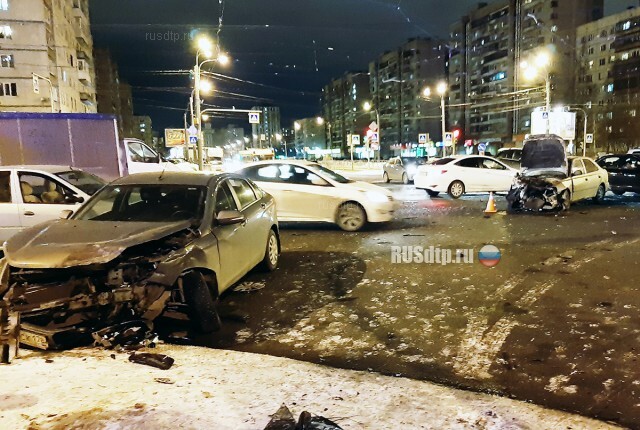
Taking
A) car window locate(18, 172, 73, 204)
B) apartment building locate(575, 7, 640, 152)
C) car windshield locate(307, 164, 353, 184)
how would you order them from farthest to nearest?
apartment building locate(575, 7, 640, 152) → car windshield locate(307, 164, 353, 184) → car window locate(18, 172, 73, 204)

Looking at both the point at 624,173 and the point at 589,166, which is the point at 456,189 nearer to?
the point at 589,166

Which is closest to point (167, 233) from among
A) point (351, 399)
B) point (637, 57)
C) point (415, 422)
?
point (351, 399)

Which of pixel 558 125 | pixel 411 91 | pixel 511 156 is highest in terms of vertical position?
pixel 411 91

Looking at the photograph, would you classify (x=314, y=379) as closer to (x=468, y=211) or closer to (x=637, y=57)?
(x=468, y=211)

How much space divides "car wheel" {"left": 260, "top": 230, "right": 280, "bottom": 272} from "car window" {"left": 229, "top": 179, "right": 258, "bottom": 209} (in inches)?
25.3

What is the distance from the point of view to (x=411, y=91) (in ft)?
360

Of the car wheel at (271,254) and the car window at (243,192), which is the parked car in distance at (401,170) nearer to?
the car wheel at (271,254)

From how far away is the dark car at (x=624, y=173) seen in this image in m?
16.3

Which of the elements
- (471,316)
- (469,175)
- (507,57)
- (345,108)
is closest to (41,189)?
(471,316)

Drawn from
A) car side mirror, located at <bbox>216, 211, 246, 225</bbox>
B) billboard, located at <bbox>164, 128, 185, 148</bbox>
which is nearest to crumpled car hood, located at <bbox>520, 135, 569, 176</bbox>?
car side mirror, located at <bbox>216, 211, 246, 225</bbox>

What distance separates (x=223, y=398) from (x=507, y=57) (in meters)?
92.9

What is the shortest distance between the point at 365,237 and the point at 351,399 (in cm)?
672

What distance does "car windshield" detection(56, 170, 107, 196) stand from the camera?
8.80 meters

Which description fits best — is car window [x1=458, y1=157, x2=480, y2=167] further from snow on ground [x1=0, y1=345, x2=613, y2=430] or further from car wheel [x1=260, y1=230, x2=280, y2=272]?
snow on ground [x1=0, y1=345, x2=613, y2=430]
